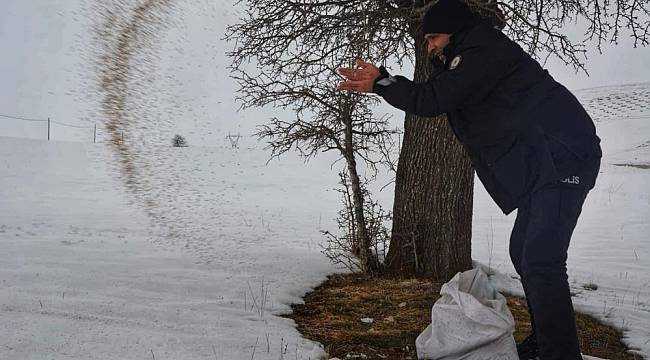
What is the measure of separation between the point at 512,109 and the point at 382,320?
1.81m

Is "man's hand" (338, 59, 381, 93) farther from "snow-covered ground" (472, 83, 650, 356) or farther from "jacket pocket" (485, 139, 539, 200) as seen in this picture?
"snow-covered ground" (472, 83, 650, 356)

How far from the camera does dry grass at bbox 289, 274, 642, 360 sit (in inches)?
126

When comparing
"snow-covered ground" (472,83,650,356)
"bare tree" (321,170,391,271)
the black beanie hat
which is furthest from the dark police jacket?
"bare tree" (321,170,391,271)

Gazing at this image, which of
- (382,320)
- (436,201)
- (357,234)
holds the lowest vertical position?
(382,320)

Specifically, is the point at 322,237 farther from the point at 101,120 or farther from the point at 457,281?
the point at 457,281

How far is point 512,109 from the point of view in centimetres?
259

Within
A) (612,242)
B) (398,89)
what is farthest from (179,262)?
(612,242)

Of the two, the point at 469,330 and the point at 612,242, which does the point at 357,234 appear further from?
the point at 612,242

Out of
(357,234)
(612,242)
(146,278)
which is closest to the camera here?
(146,278)

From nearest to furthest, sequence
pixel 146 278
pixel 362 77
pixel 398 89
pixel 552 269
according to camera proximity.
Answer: pixel 552 269
pixel 398 89
pixel 362 77
pixel 146 278

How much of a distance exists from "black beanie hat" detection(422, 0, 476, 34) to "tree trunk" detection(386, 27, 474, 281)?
2066 mm

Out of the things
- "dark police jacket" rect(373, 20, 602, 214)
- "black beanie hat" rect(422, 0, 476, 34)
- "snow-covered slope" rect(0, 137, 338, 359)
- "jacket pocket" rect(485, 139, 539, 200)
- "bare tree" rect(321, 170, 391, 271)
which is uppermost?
"black beanie hat" rect(422, 0, 476, 34)

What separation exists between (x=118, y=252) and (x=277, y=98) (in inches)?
Answer: 87.6

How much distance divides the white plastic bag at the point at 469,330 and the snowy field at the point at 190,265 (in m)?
0.68
